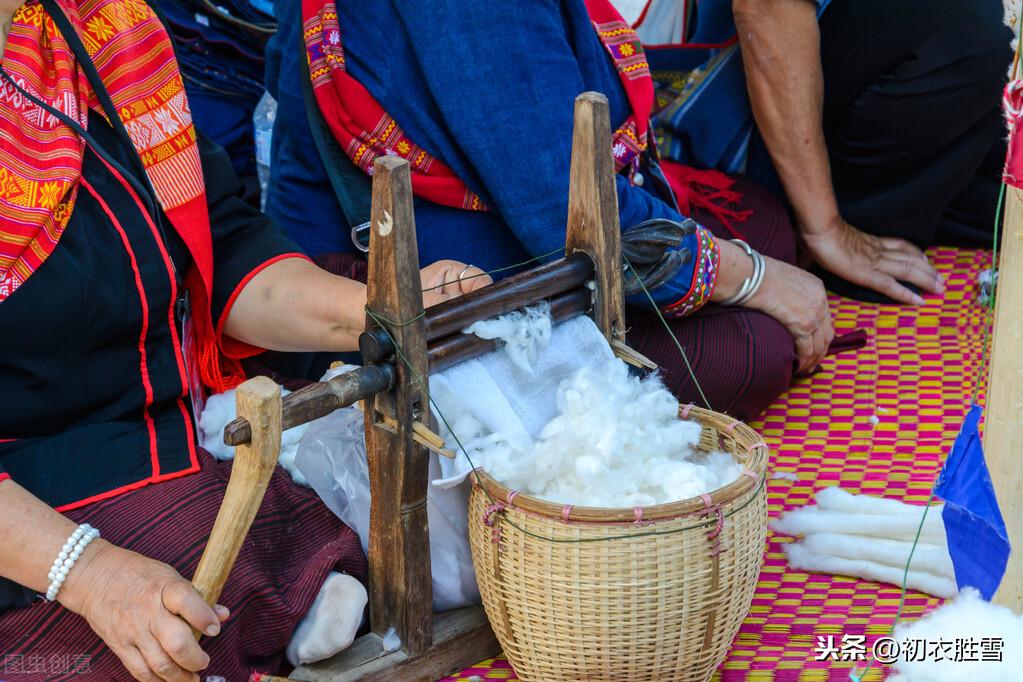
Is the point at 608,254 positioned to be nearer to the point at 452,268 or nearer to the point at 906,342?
the point at 452,268

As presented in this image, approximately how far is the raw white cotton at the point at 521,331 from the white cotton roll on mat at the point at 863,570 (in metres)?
0.66

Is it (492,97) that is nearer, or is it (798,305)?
(492,97)

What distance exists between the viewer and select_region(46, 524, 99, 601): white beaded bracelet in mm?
1431

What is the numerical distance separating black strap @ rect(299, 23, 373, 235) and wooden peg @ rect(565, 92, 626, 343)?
0.56 metres

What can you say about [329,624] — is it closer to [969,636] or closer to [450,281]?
[450,281]

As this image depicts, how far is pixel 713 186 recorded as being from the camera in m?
2.74

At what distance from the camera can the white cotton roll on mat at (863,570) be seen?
1.83 metres

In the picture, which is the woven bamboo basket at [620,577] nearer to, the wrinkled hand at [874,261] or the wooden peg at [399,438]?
the wooden peg at [399,438]

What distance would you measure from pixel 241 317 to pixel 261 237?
0.14 m

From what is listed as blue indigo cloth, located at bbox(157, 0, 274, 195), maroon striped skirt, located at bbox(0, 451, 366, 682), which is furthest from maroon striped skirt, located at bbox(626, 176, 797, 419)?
blue indigo cloth, located at bbox(157, 0, 274, 195)

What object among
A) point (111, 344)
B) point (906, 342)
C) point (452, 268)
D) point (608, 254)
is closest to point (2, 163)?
point (111, 344)

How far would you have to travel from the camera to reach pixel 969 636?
1.44m

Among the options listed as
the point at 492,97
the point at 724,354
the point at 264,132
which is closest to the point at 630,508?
the point at 492,97

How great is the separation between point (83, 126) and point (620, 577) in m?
1.01
